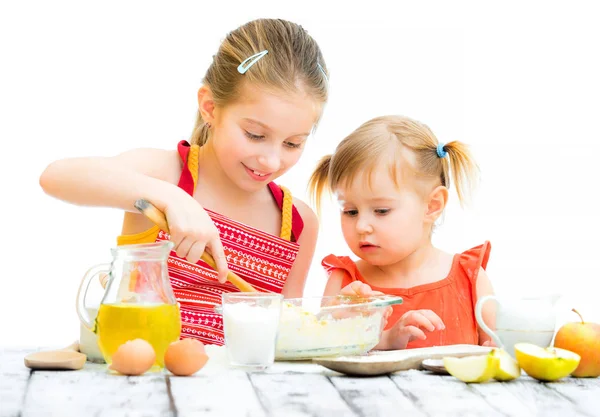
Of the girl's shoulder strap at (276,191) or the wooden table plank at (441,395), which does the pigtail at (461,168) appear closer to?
the girl's shoulder strap at (276,191)

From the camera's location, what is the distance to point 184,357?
1.09 m

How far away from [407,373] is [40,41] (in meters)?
2.58

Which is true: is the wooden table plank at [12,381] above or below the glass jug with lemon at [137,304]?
below

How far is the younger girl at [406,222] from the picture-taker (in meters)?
1.81

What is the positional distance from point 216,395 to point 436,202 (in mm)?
1044

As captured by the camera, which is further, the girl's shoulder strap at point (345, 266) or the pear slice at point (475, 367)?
the girl's shoulder strap at point (345, 266)

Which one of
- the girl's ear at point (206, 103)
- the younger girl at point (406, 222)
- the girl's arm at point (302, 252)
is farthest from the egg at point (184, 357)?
the girl's arm at point (302, 252)

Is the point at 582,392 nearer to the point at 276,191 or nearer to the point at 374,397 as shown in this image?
the point at 374,397

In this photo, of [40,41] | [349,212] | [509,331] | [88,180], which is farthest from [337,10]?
[509,331]

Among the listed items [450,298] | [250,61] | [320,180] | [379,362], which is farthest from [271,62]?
[379,362]

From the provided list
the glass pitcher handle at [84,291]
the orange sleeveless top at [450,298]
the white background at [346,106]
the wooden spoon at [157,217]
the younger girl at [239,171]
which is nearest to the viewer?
the glass pitcher handle at [84,291]

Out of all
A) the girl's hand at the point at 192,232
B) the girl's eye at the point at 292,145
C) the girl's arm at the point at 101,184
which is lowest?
the girl's hand at the point at 192,232

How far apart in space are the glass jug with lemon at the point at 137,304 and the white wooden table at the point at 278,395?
2.0 inches

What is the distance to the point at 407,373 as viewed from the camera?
117cm
